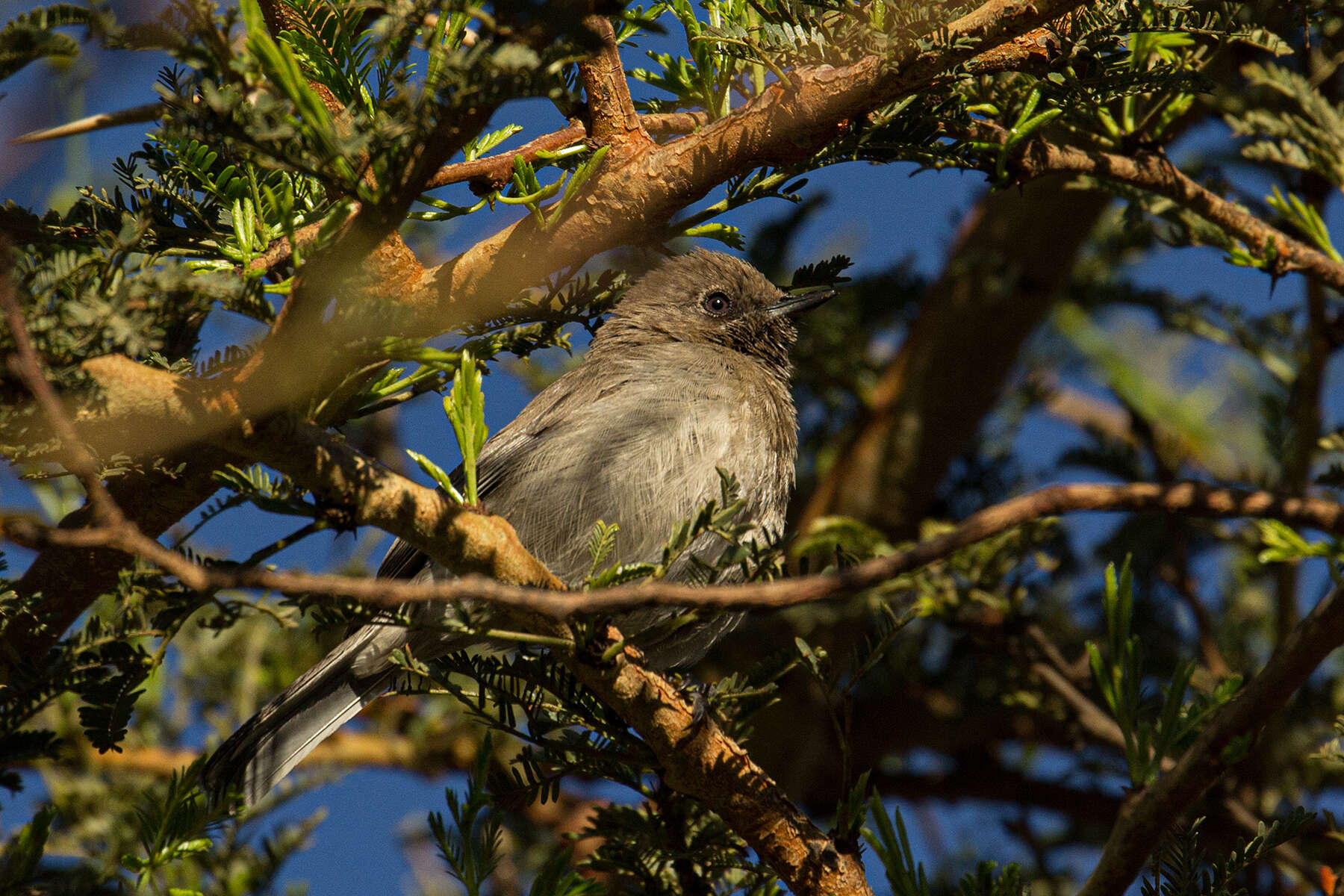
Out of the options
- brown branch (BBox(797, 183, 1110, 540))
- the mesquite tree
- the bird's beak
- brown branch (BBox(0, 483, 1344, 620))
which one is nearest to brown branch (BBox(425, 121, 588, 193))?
the mesquite tree

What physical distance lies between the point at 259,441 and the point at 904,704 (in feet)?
13.2

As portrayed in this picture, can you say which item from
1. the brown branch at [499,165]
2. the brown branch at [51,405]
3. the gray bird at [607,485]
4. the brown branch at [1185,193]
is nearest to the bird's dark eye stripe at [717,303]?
the gray bird at [607,485]

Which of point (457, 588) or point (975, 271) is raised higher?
point (457, 588)

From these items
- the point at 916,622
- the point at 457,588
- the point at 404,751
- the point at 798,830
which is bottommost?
the point at 404,751

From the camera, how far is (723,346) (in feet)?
15.1

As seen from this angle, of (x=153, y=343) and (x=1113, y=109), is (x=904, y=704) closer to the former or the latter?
(x=1113, y=109)

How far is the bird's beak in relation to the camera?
14.8 feet

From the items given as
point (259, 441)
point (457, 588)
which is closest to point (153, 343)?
point (259, 441)

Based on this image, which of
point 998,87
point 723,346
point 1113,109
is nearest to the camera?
point 998,87

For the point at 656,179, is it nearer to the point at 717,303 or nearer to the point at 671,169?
the point at 671,169

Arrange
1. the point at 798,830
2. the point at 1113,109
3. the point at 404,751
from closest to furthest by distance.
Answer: the point at 798,830 < the point at 1113,109 < the point at 404,751

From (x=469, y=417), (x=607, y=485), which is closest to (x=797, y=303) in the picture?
(x=607, y=485)

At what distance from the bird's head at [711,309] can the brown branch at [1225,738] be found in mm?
2453

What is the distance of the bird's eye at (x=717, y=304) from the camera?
481cm
